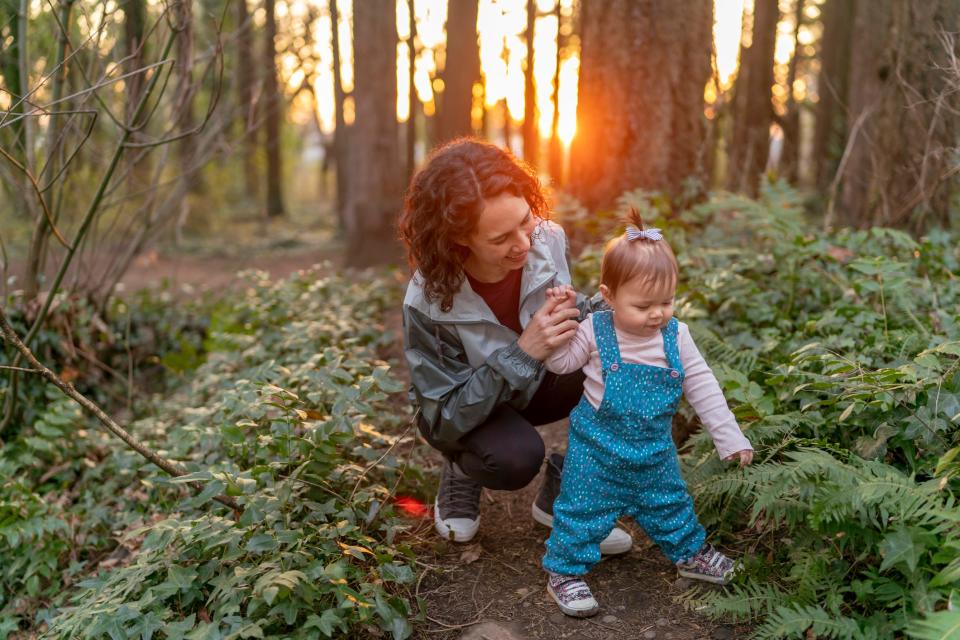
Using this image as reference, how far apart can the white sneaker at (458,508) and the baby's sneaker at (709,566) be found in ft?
2.98

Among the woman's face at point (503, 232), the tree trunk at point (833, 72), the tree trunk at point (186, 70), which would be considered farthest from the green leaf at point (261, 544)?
the tree trunk at point (833, 72)

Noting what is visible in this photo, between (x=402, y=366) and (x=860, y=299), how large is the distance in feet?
9.36

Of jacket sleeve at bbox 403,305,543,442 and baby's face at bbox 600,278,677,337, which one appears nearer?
baby's face at bbox 600,278,677,337

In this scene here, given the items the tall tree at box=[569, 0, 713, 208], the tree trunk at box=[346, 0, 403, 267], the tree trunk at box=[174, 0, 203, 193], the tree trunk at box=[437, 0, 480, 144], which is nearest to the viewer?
the tree trunk at box=[174, 0, 203, 193]

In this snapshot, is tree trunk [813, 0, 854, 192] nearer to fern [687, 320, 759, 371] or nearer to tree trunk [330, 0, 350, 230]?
tree trunk [330, 0, 350, 230]

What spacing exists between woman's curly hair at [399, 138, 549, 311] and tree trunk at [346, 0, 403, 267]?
6.20m

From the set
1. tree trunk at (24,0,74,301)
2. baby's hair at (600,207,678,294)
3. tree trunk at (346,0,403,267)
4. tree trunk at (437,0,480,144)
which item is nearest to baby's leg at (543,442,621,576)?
baby's hair at (600,207,678,294)

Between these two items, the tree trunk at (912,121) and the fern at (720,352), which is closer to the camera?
the fern at (720,352)

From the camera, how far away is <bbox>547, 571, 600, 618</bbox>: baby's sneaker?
9.18ft

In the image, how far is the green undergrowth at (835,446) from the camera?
7.57 ft

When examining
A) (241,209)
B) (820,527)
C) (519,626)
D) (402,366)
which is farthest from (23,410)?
(241,209)

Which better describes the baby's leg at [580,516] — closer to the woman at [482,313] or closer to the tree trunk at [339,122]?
the woman at [482,313]

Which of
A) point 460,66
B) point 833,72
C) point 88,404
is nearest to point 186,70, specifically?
point 88,404

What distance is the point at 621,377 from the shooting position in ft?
8.84
